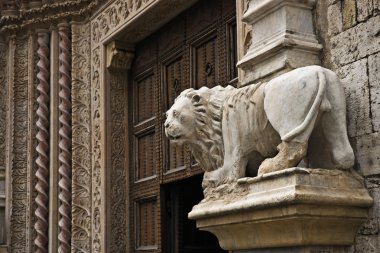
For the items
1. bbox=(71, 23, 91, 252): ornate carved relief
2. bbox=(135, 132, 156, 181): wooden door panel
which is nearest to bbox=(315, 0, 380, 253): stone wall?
bbox=(135, 132, 156, 181): wooden door panel

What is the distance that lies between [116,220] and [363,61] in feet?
11.7

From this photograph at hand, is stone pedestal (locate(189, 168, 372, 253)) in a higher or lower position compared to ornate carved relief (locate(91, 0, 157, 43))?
lower

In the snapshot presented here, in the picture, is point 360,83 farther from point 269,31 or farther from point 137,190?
point 137,190

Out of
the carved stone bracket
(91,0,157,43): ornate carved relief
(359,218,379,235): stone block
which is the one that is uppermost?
(91,0,157,43): ornate carved relief

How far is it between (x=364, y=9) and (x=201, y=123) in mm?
829

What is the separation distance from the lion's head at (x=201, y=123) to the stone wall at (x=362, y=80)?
0.53 meters

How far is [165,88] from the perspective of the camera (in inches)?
226

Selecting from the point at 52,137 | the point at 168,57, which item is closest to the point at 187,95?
the point at 168,57

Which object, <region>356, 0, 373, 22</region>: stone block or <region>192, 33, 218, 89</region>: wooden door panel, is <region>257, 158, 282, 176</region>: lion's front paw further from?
<region>192, 33, 218, 89</region>: wooden door panel

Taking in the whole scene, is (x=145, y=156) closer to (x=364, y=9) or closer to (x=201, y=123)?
(x=201, y=123)

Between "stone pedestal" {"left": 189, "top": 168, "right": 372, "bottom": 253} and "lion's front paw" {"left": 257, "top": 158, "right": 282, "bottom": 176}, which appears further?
"lion's front paw" {"left": 257, "top": 158, "right": 282, "bottom": 176}

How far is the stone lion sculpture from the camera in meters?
2.82

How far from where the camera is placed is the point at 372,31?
9.56ft

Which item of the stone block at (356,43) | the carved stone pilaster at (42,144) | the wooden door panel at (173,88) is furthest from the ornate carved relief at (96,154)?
the stone block at (356,43)
